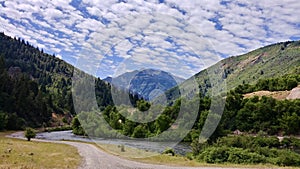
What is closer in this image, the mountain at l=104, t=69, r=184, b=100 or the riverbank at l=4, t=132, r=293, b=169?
the riverbank at l=4, t=132, r=293, b=169

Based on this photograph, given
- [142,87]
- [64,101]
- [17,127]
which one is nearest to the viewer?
[142,87]

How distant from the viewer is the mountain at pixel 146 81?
32.0m

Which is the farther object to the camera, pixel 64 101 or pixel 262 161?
pixel 64 101

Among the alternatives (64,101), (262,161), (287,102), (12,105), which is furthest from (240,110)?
(64,101)

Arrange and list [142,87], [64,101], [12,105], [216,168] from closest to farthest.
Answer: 1. [216,168]
2. [142,87]
3. [12,105]
4. [64,101]

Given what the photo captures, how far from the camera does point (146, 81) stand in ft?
120

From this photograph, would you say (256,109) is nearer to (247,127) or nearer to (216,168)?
(247,127)

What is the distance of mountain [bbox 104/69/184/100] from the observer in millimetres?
31989

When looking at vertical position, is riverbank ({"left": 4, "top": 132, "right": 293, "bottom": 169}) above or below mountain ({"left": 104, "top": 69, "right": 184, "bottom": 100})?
below

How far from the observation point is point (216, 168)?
102 feet

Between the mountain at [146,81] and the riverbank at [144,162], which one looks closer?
the riverbank at [144,162]

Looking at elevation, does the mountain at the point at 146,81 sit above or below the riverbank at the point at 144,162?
above

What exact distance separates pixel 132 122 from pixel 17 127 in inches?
1612

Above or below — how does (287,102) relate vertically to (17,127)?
above
